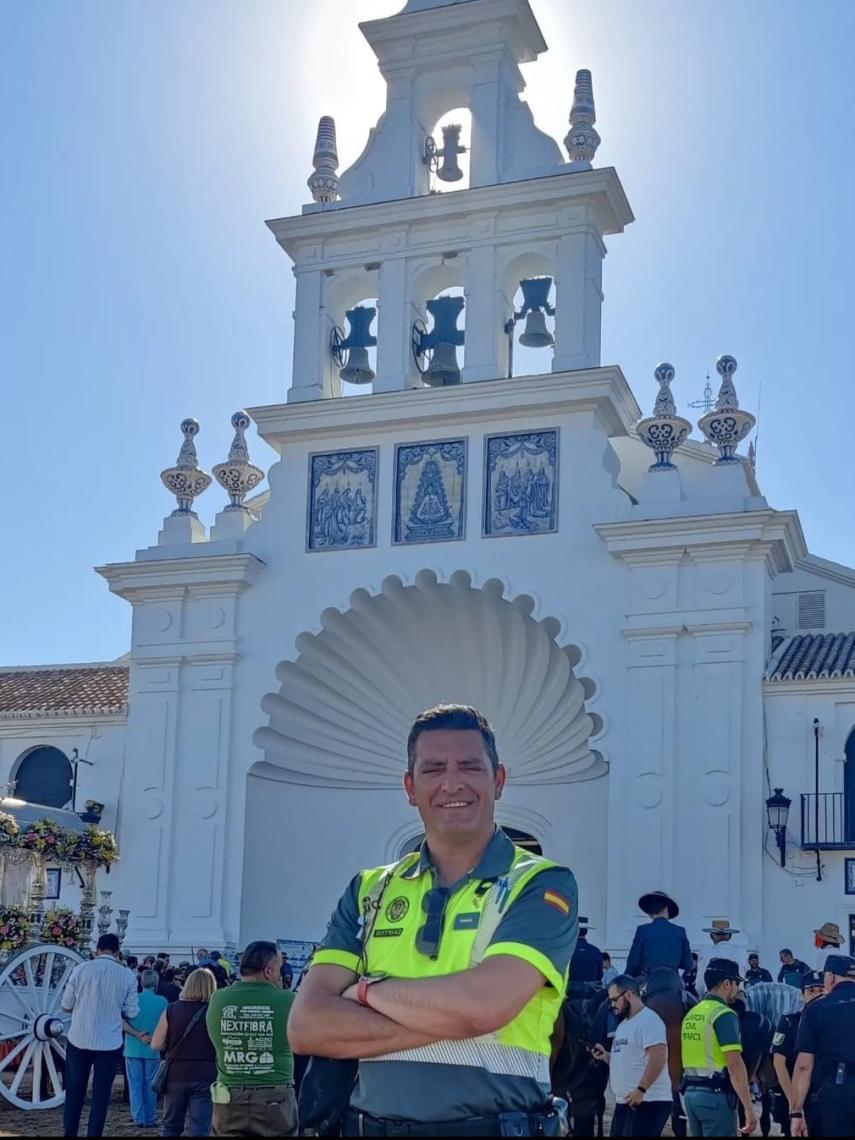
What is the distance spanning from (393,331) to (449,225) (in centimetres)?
187

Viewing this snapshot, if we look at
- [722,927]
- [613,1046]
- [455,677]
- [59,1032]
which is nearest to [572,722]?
[455,677]

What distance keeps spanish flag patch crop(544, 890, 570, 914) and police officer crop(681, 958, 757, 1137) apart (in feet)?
20.1

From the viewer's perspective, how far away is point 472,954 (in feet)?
11.9

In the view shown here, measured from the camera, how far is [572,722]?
2336 cm

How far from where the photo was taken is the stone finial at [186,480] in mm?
25703

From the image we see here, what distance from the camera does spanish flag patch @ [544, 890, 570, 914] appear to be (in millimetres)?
3682

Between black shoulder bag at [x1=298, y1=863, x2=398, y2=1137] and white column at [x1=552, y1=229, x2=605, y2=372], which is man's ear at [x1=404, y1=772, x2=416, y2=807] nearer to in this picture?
black shoulder bag at [x1=298, y1=863, x2=398, y2=1137]

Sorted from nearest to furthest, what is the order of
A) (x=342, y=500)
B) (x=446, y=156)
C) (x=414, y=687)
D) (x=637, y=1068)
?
(x=637, y=1068), (x=414, y=687), (x=342, y=500), (x=446, y=156)

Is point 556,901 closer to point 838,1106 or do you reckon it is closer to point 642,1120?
point 838,1106

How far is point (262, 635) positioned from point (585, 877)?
19.9 feet

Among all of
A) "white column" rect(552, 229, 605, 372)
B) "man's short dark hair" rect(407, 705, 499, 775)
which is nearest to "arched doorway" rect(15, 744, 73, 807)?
"white column" rect(552, 229, 605, 372)

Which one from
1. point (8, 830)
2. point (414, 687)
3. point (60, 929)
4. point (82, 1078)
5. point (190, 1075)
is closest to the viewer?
point (190, 1075)

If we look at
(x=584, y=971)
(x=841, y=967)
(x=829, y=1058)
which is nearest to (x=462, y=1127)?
(x=829, y=1058)

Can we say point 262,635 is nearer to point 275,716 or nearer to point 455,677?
point 275,716
